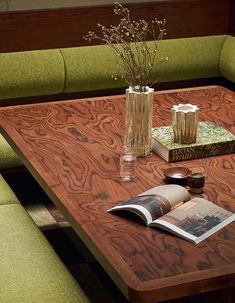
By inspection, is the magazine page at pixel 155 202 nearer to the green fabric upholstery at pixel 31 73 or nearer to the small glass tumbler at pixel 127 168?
the small glass tumbler at pixel 127 168

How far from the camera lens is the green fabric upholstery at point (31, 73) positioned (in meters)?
4.21

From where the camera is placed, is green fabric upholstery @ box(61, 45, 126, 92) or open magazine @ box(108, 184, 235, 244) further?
green fabric upholstery @ box(61, 45, 126, 92)

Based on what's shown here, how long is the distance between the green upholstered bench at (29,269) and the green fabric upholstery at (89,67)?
1729mm

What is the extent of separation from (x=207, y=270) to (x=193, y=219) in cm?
32

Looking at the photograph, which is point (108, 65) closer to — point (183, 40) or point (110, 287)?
point (183, 40)

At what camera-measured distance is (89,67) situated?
4398 mm

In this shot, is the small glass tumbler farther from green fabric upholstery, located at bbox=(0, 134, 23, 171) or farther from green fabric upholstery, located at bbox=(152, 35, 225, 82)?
green fabric upholstery, located at bbox=(152, 35, 225, 82)

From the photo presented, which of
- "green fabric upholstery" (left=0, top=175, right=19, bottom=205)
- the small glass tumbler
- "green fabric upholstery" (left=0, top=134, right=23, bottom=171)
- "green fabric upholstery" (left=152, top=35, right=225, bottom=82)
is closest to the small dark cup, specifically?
the small glass tumbler

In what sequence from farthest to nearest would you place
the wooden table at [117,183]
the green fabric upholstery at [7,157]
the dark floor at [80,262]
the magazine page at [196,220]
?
the green fabric upholstery at [7,157], the dark floor at [80,262], the magazine page at [196,220], the wooden table at [117,183]

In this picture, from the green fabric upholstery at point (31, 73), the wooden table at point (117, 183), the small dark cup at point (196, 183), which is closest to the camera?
the wooden table at point (117, 183)

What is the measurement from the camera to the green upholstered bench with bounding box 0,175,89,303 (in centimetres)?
221

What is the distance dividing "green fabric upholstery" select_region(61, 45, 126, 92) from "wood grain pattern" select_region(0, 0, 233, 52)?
3.9 inches

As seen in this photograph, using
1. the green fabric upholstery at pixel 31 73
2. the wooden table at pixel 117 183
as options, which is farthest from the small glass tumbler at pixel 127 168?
the green fabric upholstery at pixel 31 73

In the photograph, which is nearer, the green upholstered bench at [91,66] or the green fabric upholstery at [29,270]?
the green fabric upholstery at [29,270]
